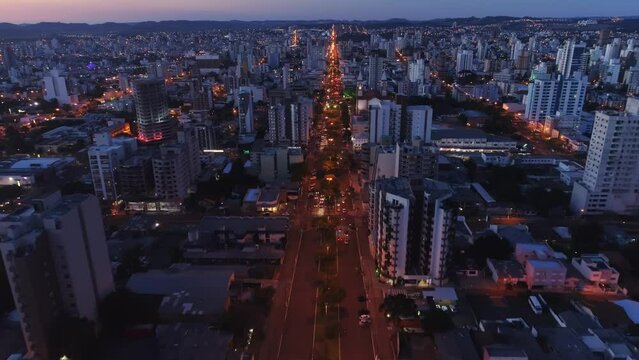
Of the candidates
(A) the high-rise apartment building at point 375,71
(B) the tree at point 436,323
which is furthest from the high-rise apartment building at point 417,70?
Result: (B) the tree at point 436,323

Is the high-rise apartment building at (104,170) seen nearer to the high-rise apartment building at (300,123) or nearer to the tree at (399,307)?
the high-rise apartment building at (300,123)

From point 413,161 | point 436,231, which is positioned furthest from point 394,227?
point 413,161

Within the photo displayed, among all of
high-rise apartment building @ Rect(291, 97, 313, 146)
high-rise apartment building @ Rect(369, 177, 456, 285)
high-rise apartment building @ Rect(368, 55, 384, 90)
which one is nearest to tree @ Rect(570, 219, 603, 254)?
high-rise apartment building @ Rect(369, 177, 456, 285)

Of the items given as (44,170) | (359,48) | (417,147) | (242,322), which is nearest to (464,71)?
(359,48)

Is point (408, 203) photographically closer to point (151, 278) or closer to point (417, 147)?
point (417, 147)

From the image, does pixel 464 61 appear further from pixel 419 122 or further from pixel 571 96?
pixel 419 122

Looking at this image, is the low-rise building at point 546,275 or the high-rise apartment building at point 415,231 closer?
the high-rise apartment building at point 415,231

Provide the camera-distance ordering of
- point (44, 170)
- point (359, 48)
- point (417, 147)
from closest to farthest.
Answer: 1. point (417, 147)
2. point (44, 170)
3. point (359, 48)
